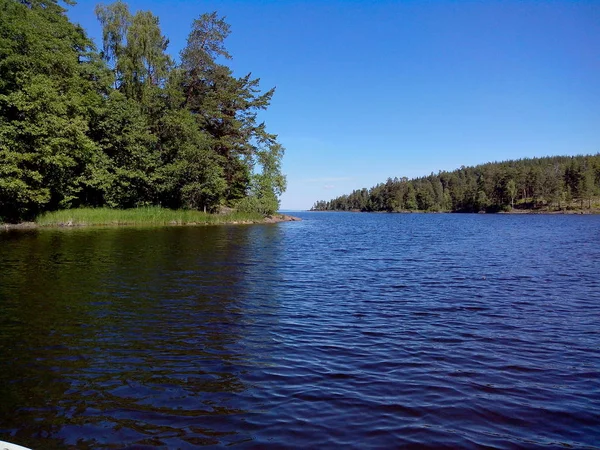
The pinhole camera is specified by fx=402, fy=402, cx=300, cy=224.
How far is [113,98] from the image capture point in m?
50.6

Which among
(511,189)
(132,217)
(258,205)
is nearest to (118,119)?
(132,217)

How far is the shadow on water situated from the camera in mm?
5773

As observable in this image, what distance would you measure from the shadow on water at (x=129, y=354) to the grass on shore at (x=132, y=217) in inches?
1074

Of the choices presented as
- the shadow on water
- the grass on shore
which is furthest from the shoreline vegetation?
the shadow on water

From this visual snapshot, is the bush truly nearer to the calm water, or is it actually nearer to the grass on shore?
the grass on shore

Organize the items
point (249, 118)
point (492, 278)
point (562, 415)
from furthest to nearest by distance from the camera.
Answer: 1. point (249, 118)
2. point (492, 278)
3. point (562, 415)

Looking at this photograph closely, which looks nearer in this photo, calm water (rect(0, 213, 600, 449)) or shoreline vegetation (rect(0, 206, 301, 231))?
calm water (rect(0, 213, 600, 449))

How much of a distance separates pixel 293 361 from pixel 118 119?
1944 inches

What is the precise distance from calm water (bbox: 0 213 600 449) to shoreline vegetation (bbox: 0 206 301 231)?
27.8 meters

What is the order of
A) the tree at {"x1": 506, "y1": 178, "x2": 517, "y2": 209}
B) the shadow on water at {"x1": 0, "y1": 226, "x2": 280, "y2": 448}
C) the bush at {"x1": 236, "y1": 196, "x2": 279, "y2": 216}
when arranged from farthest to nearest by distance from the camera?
1. the tree at {"x1": 506, "y1": 178, "x2": 517, "y2": 209}
2. the bush at {"x1": 236, "y1": 196, "x2": 279, "y2": 216}
3. the shadow on water at {"x1": 0, "y1": 226, "x2": 280, "y2": 448}

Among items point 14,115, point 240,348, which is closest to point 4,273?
point 240,348

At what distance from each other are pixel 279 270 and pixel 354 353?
11779 mm

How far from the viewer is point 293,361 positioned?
842 cm

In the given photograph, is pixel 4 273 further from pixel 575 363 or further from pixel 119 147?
pixel 119 147
